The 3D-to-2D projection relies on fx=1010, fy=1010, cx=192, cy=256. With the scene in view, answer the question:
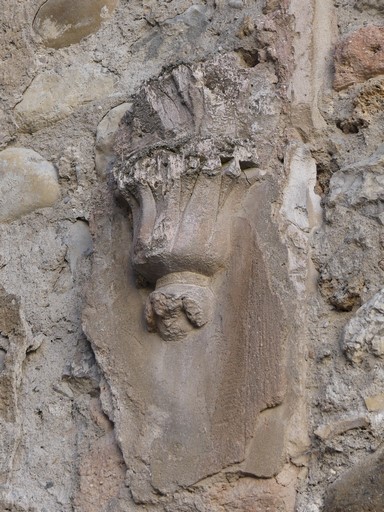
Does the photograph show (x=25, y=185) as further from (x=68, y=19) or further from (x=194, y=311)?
(x=194, y=311)

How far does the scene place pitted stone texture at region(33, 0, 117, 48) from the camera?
6.88 ft

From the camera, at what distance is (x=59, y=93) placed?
6.81 ft

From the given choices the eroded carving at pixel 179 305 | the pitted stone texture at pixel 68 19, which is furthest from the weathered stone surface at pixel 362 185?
the pitted stone texture at pixel 68 19

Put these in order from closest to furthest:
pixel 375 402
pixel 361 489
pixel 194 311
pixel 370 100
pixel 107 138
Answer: pixel 361 489 < pixel 375 402 < pixel 194 311 < pixel 370 100 < pixel 107 138

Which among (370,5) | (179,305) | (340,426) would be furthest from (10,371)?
(370,5)

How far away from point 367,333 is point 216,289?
25 cm

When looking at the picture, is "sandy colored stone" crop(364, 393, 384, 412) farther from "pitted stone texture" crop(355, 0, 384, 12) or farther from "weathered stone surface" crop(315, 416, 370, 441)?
"pitted stone texture" crop(355, 0, 384, 12)

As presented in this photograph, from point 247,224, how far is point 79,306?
1.22 ft

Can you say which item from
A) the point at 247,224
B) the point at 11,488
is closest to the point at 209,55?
the point at 247,224

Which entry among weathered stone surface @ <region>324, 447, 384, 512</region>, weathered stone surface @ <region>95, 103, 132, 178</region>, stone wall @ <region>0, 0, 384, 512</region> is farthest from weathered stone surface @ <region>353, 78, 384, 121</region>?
weathered stone surface @ <region>324, 447, 384, 512</region>

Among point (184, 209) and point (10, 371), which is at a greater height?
point (184, 209)

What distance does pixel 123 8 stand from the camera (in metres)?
2.08

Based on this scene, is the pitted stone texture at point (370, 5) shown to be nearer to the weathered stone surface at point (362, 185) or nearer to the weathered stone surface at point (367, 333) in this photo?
the weathered stone surface at point (362, 185)

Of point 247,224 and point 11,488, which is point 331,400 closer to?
point 247,224
